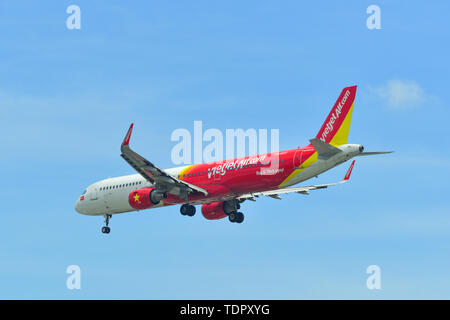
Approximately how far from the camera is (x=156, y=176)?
71562mm

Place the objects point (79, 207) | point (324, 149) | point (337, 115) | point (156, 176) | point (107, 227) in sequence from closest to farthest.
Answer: point (324, 149) < point (337, 115) < point (156, 176) < point (107, 227) < point (79, 207)

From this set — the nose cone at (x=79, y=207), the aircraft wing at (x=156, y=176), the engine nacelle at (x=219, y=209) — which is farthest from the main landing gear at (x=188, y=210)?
the nose cone at (x=79, y=207)

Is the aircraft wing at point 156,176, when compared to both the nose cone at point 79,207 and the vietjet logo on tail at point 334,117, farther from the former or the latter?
the nose cone at point 79,207

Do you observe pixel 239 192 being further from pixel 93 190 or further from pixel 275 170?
pixel 93 190

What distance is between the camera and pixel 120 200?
78.4 meters

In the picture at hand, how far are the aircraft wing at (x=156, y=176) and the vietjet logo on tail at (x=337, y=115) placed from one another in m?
10.9

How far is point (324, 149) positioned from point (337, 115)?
164 inches

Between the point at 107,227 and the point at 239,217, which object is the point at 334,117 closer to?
the point at 239,217

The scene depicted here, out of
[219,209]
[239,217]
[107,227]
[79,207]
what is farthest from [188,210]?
[79,207]

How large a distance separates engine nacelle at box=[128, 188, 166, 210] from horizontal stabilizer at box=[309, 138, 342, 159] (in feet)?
46.4

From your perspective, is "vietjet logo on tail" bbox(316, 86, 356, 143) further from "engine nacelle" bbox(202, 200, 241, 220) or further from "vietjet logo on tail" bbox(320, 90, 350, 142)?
"engine nacelle" bbox(202, 200, 241, 220)

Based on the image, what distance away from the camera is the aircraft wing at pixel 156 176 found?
2699 inches
